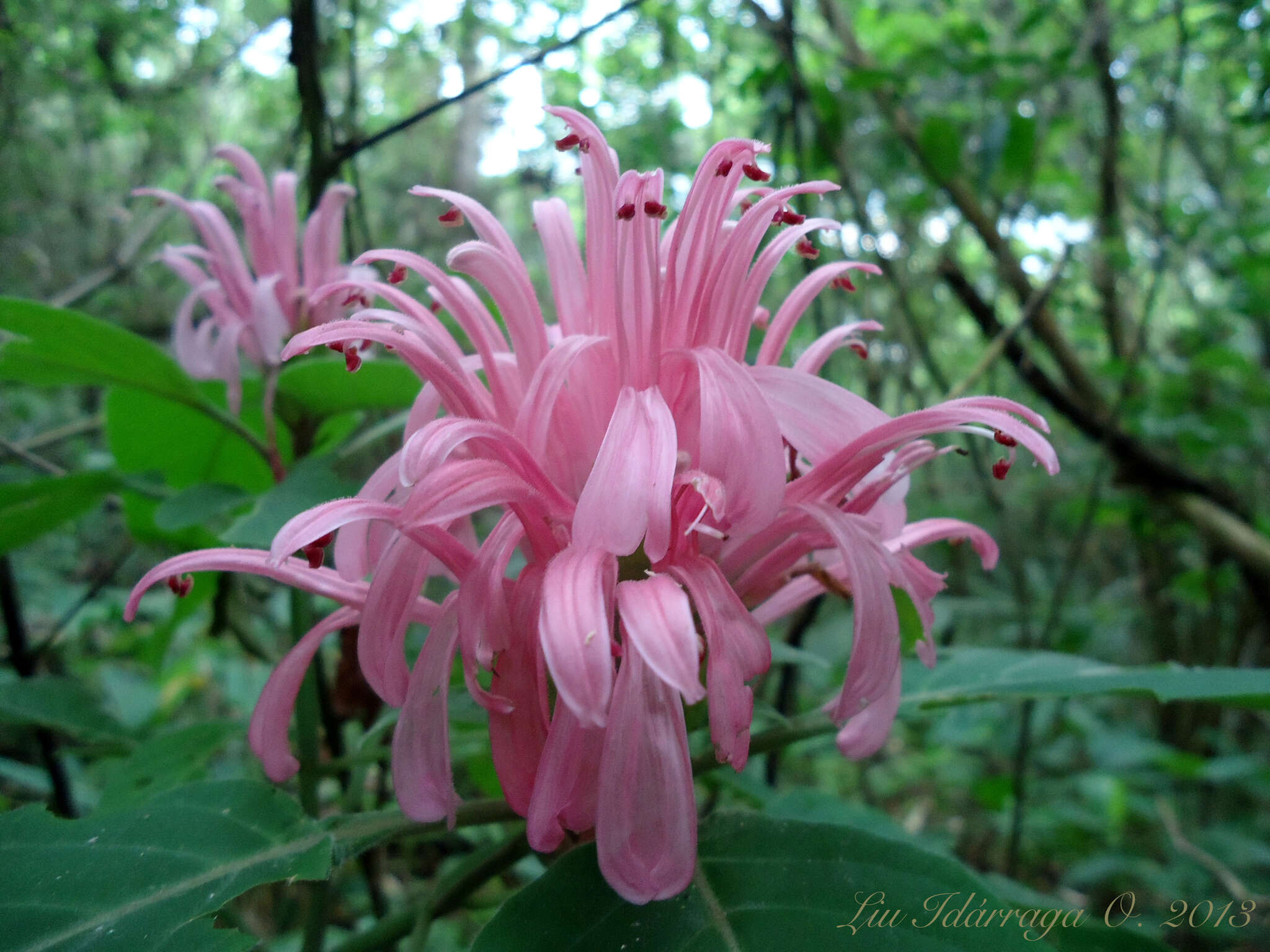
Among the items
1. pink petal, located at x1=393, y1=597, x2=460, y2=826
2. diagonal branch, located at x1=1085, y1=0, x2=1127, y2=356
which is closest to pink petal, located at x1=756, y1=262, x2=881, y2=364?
pink petal, located at x1=393, y1=597, x2=460, y2=826

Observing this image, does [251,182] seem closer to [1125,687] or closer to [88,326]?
[88,326]

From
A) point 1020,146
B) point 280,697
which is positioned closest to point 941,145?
point 1020,146

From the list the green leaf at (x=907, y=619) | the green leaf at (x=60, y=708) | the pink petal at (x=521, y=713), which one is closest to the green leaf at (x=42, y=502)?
the green leaf at (x=60, y=708)

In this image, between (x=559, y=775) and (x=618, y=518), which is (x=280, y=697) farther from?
(x=618, y=518)

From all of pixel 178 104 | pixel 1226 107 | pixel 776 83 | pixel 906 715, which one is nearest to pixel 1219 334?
pixel 1226 107

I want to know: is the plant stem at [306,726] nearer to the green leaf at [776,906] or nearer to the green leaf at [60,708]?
the green leaf at [60,708]
